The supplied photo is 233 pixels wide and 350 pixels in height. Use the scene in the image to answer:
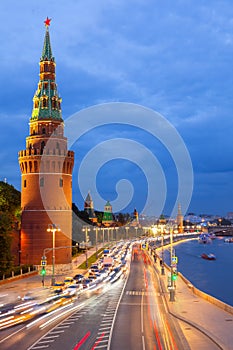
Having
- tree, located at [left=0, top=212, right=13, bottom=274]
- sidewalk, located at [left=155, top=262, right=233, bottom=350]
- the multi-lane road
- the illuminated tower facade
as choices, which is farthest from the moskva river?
the multi-lane road

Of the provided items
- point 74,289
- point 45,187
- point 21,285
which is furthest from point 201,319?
point 45,187

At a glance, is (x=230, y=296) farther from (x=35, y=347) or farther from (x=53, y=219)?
(x=35, y=347)

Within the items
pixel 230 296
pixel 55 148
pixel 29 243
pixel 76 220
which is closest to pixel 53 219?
pixel 29 243

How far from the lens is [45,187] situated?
80.9m

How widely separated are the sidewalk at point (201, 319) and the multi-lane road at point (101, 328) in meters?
0.83

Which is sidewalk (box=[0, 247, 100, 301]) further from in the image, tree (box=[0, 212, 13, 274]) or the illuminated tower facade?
the illuminated tower facade

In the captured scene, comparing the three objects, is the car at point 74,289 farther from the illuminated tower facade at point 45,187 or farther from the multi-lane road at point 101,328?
the illuminated tower facade at point 45,187

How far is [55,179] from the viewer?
8162 centimetres

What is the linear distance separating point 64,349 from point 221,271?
101538mm

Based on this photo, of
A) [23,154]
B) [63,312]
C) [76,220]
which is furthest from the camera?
[76,220]

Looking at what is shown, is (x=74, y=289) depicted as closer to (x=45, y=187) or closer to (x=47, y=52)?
(x=45, y=187)

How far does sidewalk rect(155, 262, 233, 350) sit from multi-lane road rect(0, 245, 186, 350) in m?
0.83

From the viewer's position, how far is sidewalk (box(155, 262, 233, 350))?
26.7 m

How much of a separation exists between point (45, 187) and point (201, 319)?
50462mm
